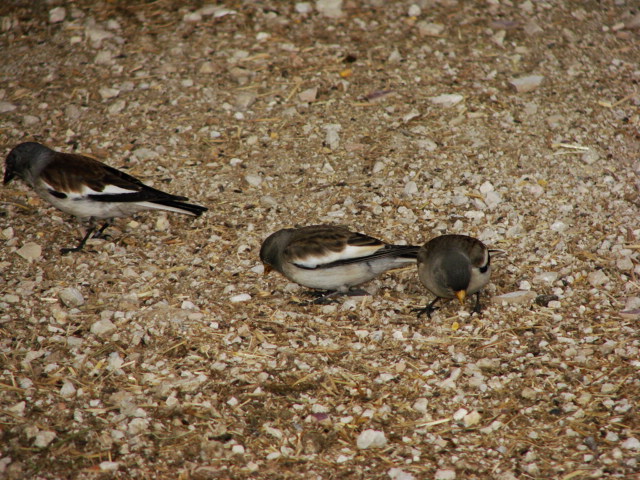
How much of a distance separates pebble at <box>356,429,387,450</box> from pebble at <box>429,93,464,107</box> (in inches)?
166

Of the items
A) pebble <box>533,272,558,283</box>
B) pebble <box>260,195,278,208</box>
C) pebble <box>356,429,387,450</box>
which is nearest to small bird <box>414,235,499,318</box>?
pebble <box>533,272,558,283</box>

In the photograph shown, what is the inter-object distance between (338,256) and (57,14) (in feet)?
18.6

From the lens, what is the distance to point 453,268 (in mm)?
5273

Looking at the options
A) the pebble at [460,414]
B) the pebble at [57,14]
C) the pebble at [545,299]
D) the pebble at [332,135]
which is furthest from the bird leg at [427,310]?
the pebble at [57,14]

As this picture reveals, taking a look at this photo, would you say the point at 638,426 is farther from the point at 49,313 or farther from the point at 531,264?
the point at 49,313

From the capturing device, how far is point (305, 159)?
7.18 meters

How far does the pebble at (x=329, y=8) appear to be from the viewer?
888cm

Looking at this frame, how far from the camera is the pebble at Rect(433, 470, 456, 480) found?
14.2ft

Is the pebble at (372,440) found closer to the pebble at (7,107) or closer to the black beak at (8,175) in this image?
the black beak at (8,175)

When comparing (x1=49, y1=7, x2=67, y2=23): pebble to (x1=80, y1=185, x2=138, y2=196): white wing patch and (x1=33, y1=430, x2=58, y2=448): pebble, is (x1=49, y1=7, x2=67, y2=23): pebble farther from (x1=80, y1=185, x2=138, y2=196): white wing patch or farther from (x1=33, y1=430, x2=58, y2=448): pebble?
(x1=33, y1=430, x2=58, y2=448): pebble

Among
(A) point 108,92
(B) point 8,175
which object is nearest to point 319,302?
(B) point 8,175

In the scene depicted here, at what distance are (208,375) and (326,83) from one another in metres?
4.08

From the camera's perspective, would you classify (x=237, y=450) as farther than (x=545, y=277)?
No

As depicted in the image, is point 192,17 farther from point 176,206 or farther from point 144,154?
point 176,206
